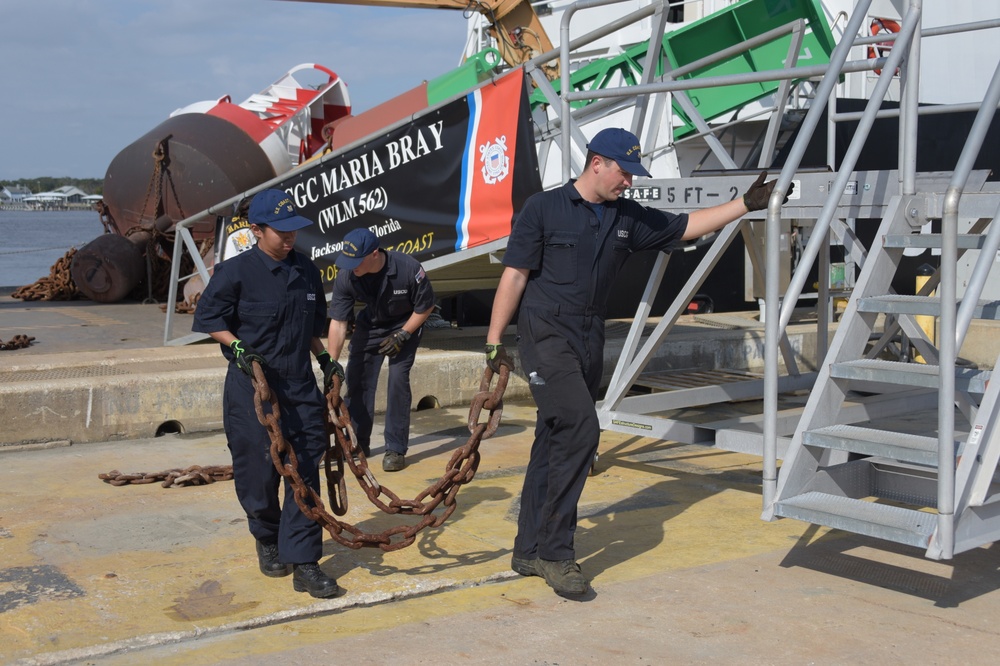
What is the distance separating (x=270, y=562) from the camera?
16.5 ft

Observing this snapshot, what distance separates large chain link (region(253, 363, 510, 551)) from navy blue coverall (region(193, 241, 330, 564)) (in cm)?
10

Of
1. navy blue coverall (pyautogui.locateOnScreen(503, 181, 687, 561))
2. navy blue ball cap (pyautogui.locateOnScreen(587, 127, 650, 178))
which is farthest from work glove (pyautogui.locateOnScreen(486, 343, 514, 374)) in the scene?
navy blue ball cap (pyautogui.locateOnScreen(587, 127, 650, 178))

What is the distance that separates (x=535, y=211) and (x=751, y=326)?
25.8 feet

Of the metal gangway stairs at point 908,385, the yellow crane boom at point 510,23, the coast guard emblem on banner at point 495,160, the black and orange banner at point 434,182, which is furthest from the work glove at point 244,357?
the yellow crane boom at point 510,23

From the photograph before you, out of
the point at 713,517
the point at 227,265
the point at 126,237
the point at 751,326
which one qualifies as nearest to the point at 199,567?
the point at 227,265

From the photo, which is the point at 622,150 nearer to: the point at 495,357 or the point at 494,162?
the point at 495,357

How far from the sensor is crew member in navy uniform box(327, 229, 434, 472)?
7.17 meters

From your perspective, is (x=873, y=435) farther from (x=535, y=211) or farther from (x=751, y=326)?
(x=751, y=326)

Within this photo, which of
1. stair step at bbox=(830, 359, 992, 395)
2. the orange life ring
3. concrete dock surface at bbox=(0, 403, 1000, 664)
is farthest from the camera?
the orange life ring

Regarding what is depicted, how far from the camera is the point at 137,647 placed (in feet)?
13.5

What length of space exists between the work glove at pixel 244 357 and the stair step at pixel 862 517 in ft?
7.59

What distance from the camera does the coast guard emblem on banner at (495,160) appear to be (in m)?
8.44

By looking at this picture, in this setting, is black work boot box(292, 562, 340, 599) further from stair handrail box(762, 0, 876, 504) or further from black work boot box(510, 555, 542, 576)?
stair handrail box(762, 0, 876, 504)

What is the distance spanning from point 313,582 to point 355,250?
104 inches
